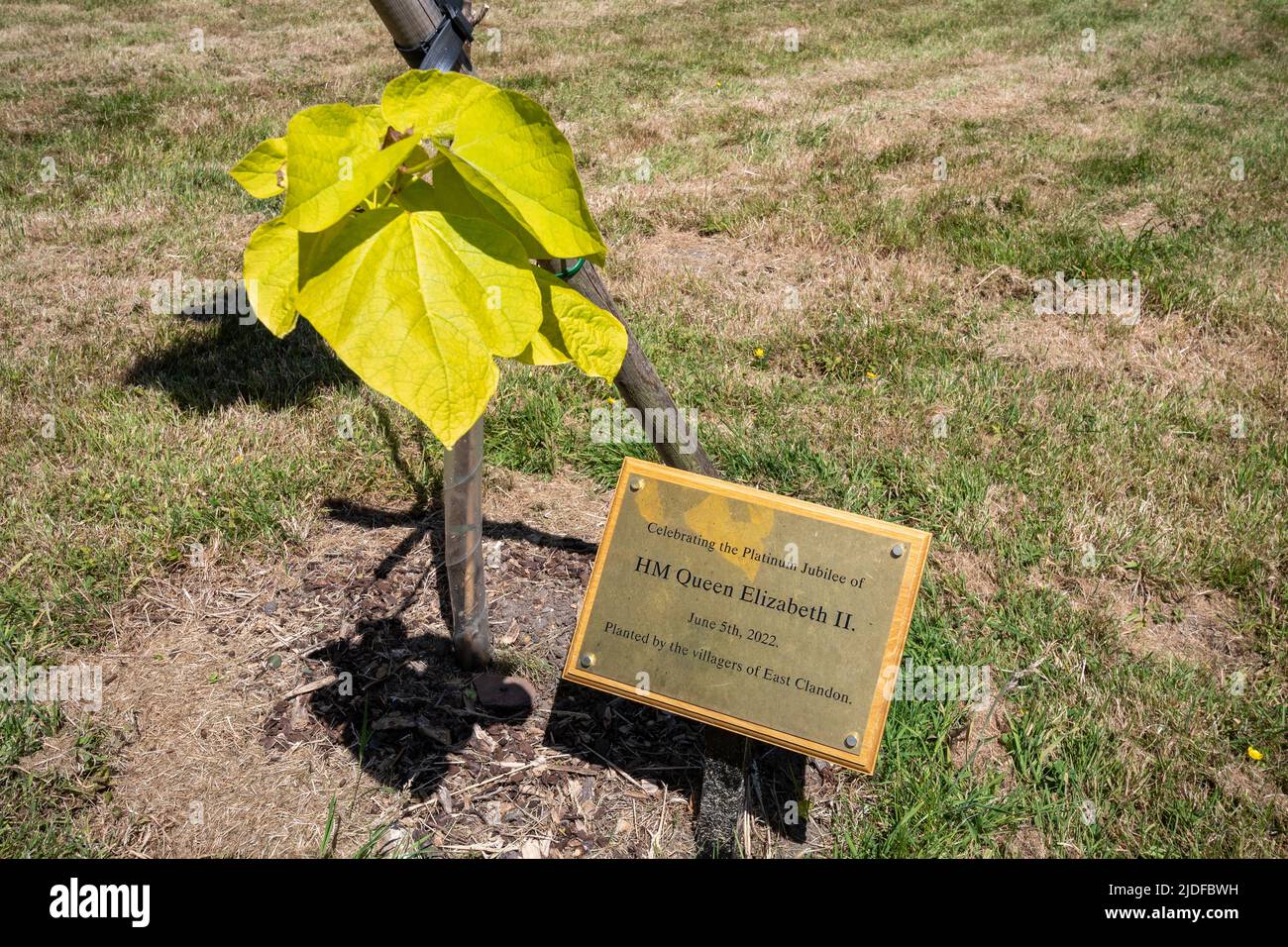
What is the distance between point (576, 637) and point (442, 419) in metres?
0.92

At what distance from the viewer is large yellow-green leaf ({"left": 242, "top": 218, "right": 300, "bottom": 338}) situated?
3.03 feet

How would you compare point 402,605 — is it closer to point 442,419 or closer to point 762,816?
point 762,816

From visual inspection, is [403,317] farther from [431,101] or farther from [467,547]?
[467,547]

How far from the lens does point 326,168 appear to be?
88 centimetres

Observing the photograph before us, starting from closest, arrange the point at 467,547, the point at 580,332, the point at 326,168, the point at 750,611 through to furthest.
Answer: the point at 326,168
the point at 580,332
the point at 750,611
the point at 467,547

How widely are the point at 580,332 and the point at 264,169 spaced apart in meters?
0.42

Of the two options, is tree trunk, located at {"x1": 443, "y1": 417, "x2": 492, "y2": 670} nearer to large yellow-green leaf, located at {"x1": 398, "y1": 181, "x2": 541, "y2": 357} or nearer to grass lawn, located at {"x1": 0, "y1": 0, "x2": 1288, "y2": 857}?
large yellow-green leaf, located at {"x1": 398, "y1": 181, "x2": 541, "y2": 357}

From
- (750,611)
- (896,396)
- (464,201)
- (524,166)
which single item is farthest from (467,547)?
(896,396)

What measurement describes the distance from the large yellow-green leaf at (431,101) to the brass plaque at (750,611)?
2.80 ft

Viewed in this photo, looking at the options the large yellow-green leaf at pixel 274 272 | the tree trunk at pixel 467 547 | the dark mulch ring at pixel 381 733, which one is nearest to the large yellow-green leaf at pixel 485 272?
the large yellow-green leaf at pixel 274 272

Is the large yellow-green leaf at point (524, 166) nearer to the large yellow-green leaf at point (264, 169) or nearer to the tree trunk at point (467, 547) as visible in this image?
the large yellow-green leaf at point (264, 169)

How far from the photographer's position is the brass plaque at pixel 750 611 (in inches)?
63.1

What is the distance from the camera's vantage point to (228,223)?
194 inches
